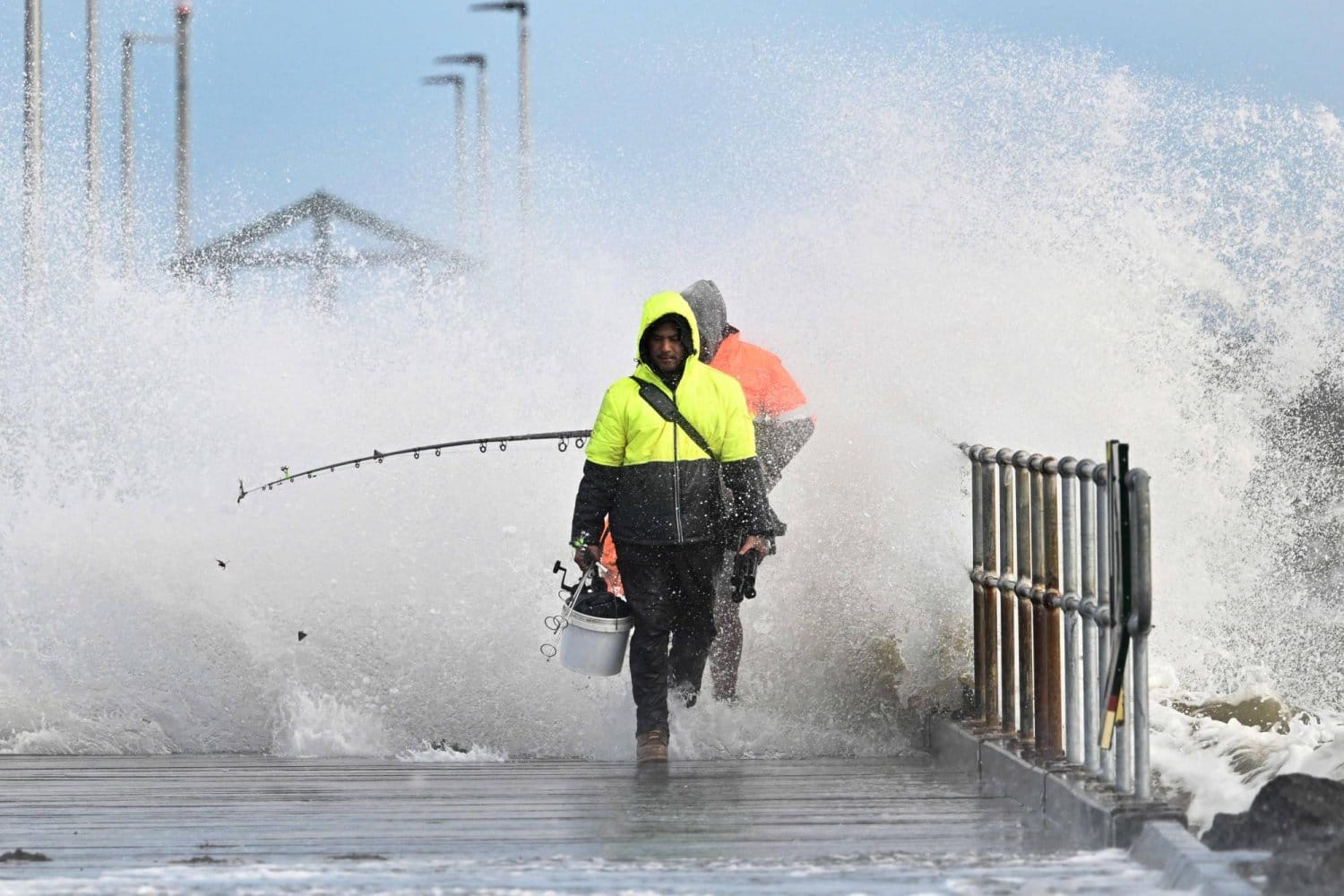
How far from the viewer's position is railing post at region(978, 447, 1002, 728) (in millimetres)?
8242

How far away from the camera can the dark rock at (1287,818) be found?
5172mm

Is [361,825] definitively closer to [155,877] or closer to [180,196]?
[155,877]

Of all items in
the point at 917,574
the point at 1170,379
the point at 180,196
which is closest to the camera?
the point at 917,574

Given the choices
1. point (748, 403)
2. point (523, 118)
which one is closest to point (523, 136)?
point (523, 118)

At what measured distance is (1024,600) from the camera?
763 centimetres

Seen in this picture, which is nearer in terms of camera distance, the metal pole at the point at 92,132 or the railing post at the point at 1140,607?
the railing post at the point at 1140,607

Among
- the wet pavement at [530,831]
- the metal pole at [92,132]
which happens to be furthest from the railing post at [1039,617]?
the metal pole at [92,132]

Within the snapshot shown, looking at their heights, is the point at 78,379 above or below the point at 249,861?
above

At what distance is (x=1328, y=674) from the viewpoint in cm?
1482

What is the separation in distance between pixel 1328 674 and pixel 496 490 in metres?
6.11

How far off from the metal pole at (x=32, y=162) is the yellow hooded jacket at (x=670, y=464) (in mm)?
15783

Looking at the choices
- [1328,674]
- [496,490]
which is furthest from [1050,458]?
[1328,674]

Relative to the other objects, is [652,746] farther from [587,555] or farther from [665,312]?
[665,312]

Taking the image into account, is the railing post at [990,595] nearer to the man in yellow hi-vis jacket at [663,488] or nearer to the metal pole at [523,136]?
the man in yellow hi-vis jacket at [663,488]
